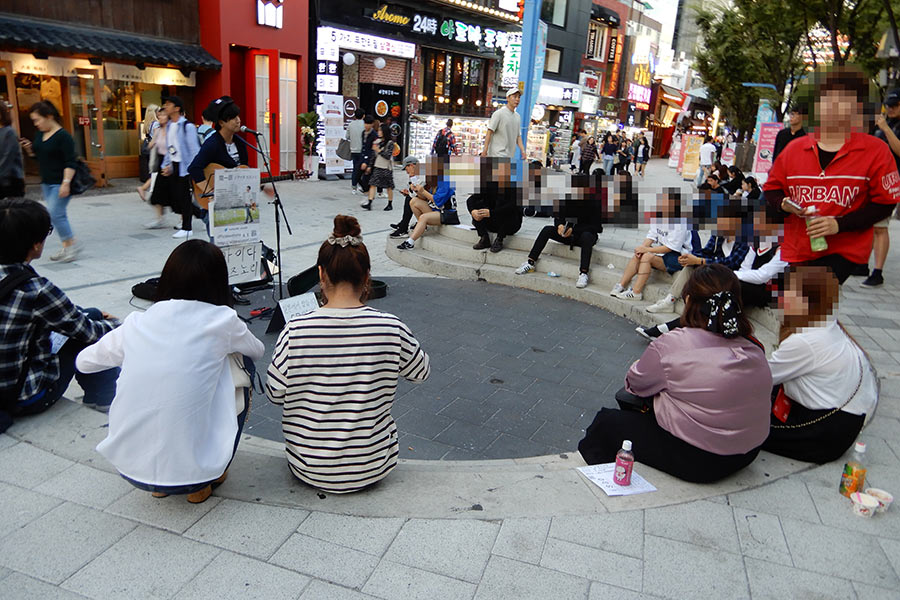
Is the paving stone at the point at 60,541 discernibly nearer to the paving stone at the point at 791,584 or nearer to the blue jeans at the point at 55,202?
the paving stone at the point at 791,584

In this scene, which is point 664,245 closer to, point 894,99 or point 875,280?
point 894,99

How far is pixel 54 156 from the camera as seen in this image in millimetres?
7125

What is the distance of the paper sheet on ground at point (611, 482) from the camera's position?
302 centimetres

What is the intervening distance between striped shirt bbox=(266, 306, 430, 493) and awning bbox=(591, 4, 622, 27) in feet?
122

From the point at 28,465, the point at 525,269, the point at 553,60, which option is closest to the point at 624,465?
the point at 28,465

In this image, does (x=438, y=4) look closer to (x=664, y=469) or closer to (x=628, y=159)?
(x=628, y=159)

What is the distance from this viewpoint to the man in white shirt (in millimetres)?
9500

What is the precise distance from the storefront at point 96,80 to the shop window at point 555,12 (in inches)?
878

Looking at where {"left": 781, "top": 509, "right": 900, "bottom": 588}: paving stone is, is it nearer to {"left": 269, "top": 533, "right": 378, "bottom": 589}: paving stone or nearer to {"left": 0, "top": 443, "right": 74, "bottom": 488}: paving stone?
{"left": 269, "top": 533, "right": 378, "bottom": 589}: paving stone

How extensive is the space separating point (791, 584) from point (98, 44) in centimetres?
1336

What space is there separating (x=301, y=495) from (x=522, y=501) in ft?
3.38

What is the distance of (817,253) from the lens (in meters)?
4.07

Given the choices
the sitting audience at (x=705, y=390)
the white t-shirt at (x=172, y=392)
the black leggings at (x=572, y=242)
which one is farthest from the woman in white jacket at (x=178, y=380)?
the black leggings at (x=572, y=242)

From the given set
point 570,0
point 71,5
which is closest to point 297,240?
point 71,5
